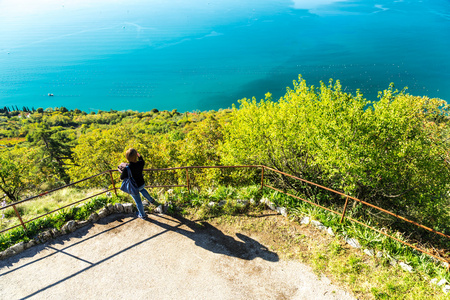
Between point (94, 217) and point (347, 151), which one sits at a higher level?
point (347, 151)

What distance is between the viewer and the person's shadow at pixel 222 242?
677 cm

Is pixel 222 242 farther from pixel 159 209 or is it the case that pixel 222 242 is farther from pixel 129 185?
pixel 129 185

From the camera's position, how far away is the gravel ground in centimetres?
583

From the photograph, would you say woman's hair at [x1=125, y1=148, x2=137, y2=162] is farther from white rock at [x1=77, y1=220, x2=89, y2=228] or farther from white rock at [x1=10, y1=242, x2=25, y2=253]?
white rock at [x1=10, y1=242, x2=25, y2=253]

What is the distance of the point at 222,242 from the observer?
7121 mm

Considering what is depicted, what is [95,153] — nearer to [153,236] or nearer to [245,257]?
[153,236]

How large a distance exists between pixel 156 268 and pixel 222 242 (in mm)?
1813

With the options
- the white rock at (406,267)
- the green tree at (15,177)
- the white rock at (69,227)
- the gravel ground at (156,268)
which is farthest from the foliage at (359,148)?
the green tree at (15,177)

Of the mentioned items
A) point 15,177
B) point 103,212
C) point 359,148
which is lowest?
point 15,177

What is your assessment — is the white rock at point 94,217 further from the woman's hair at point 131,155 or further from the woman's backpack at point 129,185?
the woman's hair at point 131,155

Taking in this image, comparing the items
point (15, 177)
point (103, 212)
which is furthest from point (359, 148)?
point (15, 177)

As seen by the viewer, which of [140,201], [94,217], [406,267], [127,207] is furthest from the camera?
[127,207]

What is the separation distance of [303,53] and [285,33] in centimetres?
5293

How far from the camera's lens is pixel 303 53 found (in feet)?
446
